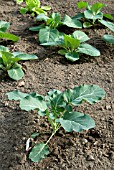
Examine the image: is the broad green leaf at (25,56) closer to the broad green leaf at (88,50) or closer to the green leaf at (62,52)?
the green leaf at (62,52)

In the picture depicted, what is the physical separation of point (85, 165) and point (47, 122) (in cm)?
45

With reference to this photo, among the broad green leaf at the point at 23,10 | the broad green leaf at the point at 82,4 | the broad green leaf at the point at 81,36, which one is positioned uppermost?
the broad green leaf at the point at 82,4

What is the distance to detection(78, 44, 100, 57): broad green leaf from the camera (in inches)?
133

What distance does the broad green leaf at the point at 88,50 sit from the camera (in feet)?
11.1

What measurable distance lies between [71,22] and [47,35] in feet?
1.16

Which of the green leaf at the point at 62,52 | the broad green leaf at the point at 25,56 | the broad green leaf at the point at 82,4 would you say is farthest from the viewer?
the broad green leaf at the point at 82,4

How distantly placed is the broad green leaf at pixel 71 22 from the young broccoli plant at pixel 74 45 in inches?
8.6

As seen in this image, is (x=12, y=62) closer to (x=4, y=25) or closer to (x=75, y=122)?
(x=4, y=25)

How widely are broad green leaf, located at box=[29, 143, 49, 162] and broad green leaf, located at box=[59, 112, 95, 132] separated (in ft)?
0.66

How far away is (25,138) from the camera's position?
260 centimetres

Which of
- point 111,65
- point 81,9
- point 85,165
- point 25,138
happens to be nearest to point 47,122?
point 25,138

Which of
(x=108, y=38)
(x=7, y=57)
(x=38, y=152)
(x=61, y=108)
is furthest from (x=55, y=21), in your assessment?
(x=38, y=152)

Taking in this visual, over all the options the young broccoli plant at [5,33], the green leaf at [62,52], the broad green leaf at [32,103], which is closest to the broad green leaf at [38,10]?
the young broccoli plant at [5,33]

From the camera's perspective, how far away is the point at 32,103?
8.35ft
